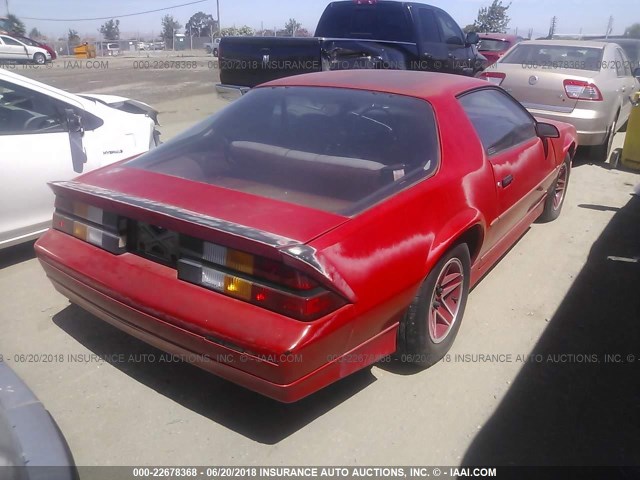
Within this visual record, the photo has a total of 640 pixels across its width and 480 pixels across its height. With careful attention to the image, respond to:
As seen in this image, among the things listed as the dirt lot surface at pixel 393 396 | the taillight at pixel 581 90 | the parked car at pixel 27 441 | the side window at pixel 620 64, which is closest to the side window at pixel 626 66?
the side window at pixel 620 64

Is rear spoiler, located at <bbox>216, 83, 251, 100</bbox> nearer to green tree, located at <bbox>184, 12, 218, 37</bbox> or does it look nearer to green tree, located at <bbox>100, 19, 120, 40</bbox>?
green tree, located at <bbox>184, 12, 218, 37</bbox>

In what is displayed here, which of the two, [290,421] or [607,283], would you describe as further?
[607,283]

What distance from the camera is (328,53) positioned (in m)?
7.31

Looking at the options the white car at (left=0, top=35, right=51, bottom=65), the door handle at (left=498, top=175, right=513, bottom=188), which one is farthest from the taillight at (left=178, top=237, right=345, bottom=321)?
the white car at (left=0, top=35, right=51, bottom=65)

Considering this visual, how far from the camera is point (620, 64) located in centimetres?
778

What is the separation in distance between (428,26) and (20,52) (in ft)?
95.5

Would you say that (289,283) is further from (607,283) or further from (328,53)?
(328,53)

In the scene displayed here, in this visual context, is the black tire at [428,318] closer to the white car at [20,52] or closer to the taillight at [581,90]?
the taillight at [581,90]

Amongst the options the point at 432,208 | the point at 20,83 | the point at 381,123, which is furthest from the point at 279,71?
the point at 432,208

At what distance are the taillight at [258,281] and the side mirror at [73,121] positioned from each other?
2.35 meters

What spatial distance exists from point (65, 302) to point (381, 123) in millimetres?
2294

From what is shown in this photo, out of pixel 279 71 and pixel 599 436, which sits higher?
pixel 279 71

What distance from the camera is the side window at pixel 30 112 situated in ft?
13.2

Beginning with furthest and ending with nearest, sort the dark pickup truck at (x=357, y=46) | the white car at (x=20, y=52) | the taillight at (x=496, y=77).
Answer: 1. the white car at (x=20, y=52)
2. the dark pickup truck at (x=357, y=46)
3. the taillight at (x=496, y=77)
